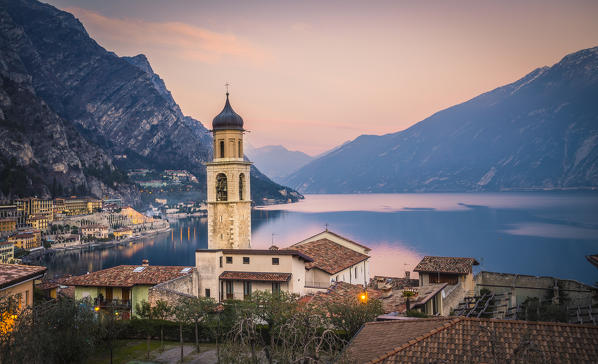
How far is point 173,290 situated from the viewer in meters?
24.9

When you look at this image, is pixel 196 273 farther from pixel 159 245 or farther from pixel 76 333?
pixel 159 245

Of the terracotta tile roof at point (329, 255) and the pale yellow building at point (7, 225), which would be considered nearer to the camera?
the terracotta tile roof at point (329, 255)

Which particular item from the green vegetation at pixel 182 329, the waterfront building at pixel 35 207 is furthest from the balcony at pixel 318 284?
the waterfront building at pixel 35 207

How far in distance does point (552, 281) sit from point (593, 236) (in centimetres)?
8032

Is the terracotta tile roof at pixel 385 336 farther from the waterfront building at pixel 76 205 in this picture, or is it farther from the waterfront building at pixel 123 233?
the waterfront building at pixel 76 205

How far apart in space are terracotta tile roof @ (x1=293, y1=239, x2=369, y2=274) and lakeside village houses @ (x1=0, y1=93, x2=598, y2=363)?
0.12 m

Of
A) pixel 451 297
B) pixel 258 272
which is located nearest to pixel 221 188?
pixel 258 272

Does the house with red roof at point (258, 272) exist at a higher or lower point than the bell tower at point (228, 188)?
lower

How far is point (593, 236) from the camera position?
3922 inches

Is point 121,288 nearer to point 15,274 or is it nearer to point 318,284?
point 15,274

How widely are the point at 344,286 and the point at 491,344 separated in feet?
59.7

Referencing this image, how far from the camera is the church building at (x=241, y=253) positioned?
1059 inches

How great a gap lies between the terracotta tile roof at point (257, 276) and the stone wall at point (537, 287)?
51.7 feet

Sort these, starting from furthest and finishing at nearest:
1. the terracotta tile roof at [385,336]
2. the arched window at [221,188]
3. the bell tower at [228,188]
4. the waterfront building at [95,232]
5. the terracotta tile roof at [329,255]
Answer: the waterfront building at [95,232] < the arched window at [221,188] < the bell tower at [228,188] < the terracotta tile roof at [329,255] < the terracotta tile roof at [385,336]
